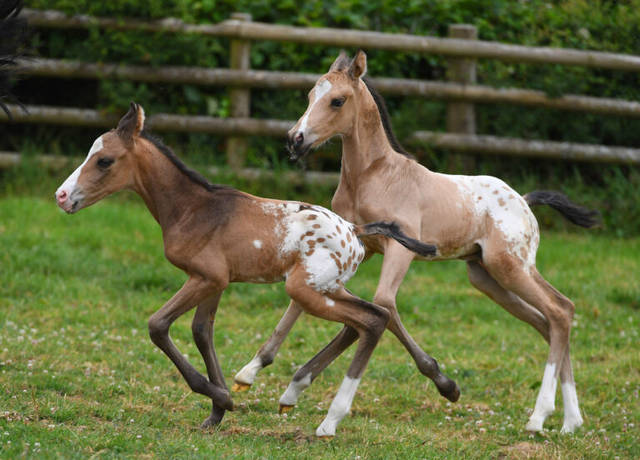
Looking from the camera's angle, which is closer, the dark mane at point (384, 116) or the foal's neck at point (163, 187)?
the foal's neck at point (163, 187)

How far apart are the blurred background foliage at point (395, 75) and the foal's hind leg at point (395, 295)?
525cm

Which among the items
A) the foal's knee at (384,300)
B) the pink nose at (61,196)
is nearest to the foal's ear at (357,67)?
the foal's knee at (384,300)

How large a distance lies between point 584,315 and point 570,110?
337cm

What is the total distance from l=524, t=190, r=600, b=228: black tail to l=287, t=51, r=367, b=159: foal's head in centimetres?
163

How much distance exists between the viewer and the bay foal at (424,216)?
5.84m

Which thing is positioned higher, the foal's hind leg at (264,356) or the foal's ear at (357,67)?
the foal's ear at (357,67)

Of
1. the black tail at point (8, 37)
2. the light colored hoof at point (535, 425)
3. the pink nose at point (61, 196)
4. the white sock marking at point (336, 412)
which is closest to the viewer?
the pink nose at point (61, 196)

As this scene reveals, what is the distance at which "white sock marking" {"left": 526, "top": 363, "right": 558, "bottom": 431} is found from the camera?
5918mm

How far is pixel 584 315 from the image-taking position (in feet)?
28.9

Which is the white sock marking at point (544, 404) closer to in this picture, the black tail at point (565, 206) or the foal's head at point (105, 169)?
the black tail at point (565, 206)

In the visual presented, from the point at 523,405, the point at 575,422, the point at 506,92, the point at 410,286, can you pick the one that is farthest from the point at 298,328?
the point at 506,92

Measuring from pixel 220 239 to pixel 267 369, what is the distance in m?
2.24

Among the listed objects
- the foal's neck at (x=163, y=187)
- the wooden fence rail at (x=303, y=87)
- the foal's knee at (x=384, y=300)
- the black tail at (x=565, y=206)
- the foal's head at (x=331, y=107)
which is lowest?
the wooden fence rail at (x=303, y=87)

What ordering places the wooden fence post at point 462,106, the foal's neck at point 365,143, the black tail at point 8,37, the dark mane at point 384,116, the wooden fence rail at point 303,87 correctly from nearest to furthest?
the foal's neck at point 365,143
the dark mane at point 384,116
the black tail at point 8,37
the wooden fence rail at point 303,87
the wooden fence post at point 462,106
